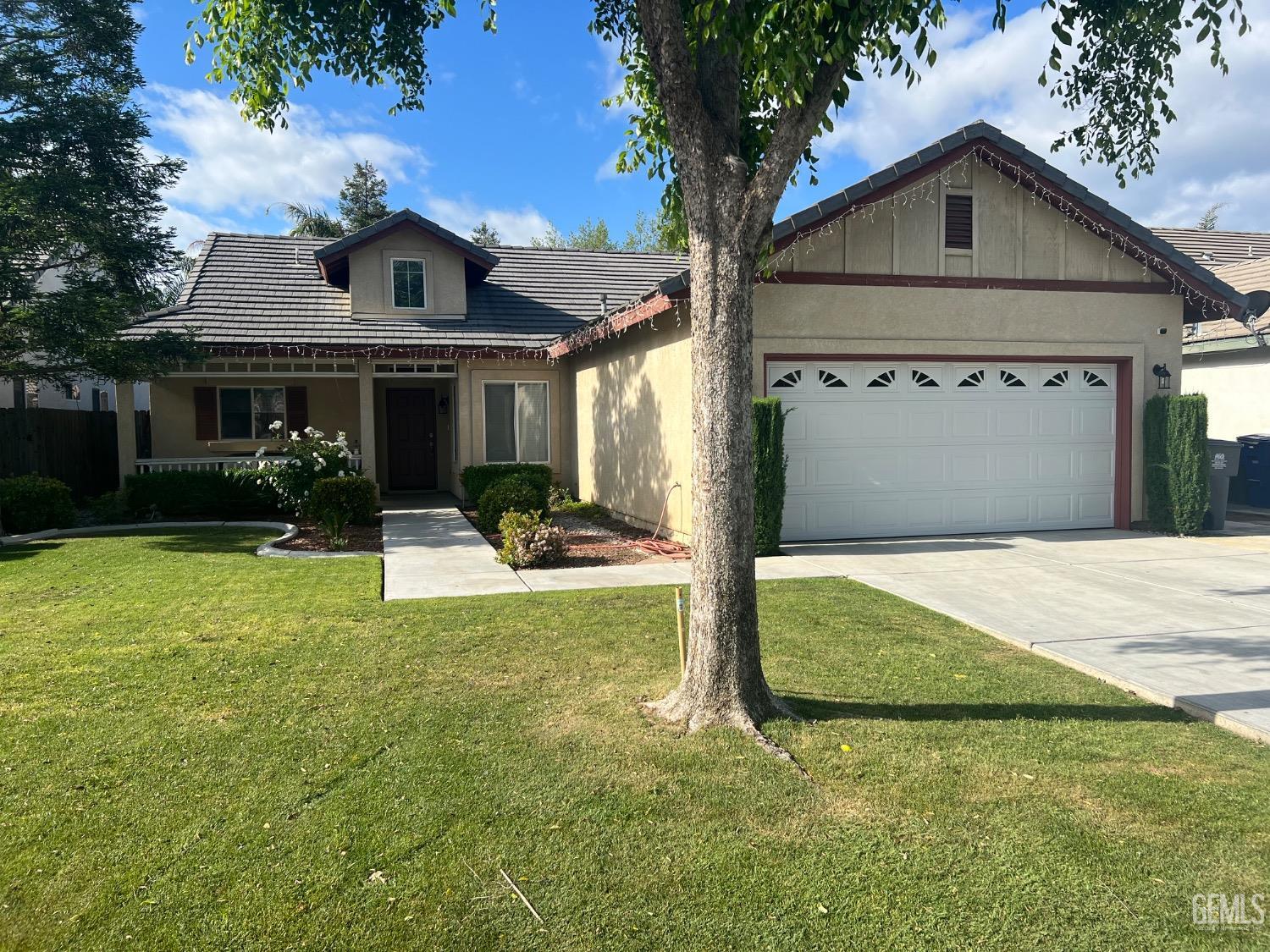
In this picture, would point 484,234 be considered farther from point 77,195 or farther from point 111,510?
point 111,510

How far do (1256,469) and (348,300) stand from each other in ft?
56.5

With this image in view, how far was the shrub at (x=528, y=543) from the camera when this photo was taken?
32.7 feet

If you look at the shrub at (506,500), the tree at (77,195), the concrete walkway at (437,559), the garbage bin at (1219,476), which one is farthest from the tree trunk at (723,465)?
the tree at (77,195)

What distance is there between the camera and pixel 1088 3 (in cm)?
576

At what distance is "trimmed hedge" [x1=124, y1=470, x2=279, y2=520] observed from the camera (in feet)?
46.1

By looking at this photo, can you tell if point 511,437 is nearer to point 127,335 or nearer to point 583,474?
point 583,474

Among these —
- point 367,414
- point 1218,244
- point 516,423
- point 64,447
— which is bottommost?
point 64,447

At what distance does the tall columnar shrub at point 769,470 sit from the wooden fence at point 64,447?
12.9 m

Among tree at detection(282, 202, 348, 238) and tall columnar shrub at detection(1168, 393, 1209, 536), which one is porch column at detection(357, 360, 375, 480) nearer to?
tall columnar shrub at detection(1168, 393, 1209, 536)

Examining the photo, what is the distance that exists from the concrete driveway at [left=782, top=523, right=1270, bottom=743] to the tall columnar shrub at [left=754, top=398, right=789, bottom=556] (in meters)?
0.51

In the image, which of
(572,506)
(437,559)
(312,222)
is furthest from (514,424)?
(312,222)

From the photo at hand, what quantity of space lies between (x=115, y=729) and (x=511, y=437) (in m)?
12.5

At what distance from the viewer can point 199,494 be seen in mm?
14336

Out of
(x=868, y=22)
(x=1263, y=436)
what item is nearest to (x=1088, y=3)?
(x=868, y=22)
